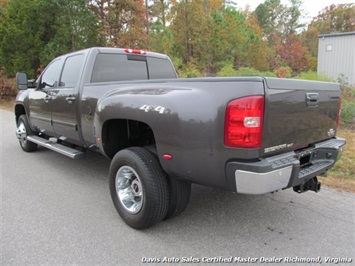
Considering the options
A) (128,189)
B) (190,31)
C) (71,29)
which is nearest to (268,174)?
(128,189)

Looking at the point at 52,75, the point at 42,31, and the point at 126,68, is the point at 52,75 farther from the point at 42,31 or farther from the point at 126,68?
the point at 42,31

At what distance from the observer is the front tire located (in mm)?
2832

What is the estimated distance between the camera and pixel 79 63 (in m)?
4.33

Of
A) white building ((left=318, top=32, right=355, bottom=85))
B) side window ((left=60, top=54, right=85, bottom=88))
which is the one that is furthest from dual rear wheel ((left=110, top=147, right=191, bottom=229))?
white building ((left=318, top=32, right=355, bottom=85))

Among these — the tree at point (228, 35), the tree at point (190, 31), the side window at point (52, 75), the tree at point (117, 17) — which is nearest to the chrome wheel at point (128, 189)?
the side window at point (52, 75)

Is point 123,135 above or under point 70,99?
under

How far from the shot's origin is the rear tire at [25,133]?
19.9 feet

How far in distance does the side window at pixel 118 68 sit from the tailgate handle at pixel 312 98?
272 centimetres

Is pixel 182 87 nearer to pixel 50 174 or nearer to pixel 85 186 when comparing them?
pixel 85 186

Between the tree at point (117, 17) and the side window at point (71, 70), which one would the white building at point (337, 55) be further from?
the side window at point (71, 70)

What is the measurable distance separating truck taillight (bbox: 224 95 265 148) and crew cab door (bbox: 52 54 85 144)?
8.37 feet

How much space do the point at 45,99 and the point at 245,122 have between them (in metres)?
3.94

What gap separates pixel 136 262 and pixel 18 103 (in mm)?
5201

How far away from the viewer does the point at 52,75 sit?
514 cm
